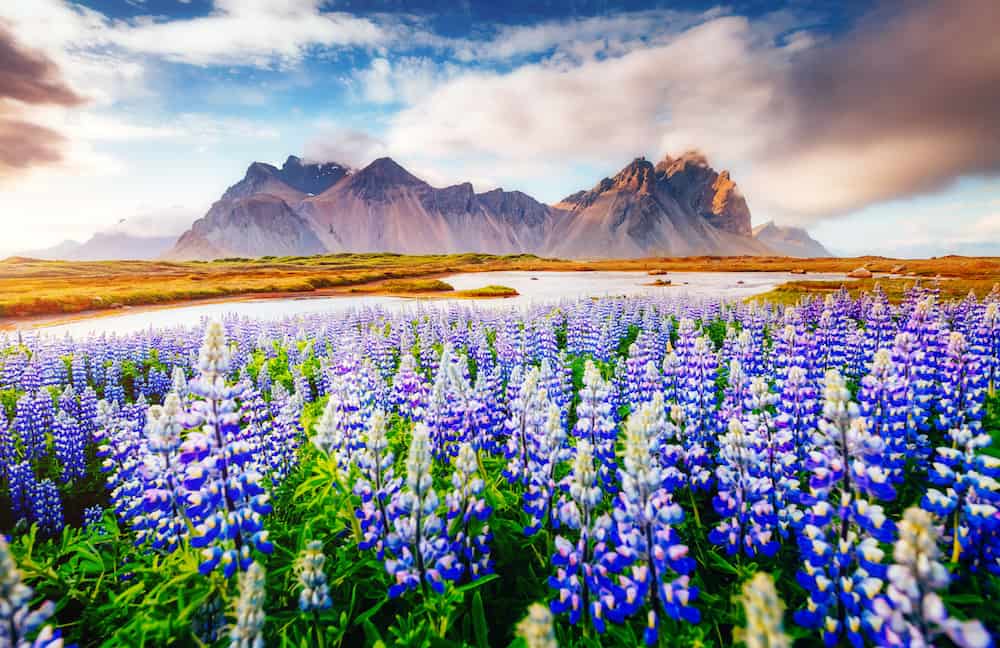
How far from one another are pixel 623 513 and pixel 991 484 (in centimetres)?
296

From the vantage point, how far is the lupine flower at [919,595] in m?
1.91

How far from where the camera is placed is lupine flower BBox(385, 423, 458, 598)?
3.34m

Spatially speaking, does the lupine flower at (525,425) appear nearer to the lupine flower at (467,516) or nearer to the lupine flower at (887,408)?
the lupine flower at (467,516)

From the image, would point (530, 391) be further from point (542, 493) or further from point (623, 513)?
point (623, 513)

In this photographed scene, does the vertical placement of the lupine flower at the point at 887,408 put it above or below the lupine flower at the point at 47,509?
above

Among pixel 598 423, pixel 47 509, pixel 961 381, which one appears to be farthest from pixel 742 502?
pixel 47 509

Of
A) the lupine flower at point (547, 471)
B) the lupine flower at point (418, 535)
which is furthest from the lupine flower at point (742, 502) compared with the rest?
the lupine flower at point (418, 535)

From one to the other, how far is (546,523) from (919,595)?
2.71 meters

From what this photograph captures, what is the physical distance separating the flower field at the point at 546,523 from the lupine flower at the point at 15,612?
0.7 inches

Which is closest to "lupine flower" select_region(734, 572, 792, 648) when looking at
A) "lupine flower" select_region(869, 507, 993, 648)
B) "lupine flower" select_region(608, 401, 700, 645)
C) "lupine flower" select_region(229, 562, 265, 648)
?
"lupine flower" select_region(869, 507, 993, 648)

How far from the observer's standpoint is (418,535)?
3.43 metres

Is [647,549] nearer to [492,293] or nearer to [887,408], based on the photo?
[887,408]

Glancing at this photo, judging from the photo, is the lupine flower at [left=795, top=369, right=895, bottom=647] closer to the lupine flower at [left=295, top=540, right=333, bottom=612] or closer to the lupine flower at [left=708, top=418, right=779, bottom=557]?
the lupine flower at [left=708, top=418, right=779, bottom=557]

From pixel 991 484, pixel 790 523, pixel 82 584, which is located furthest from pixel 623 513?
pixel 82 584
